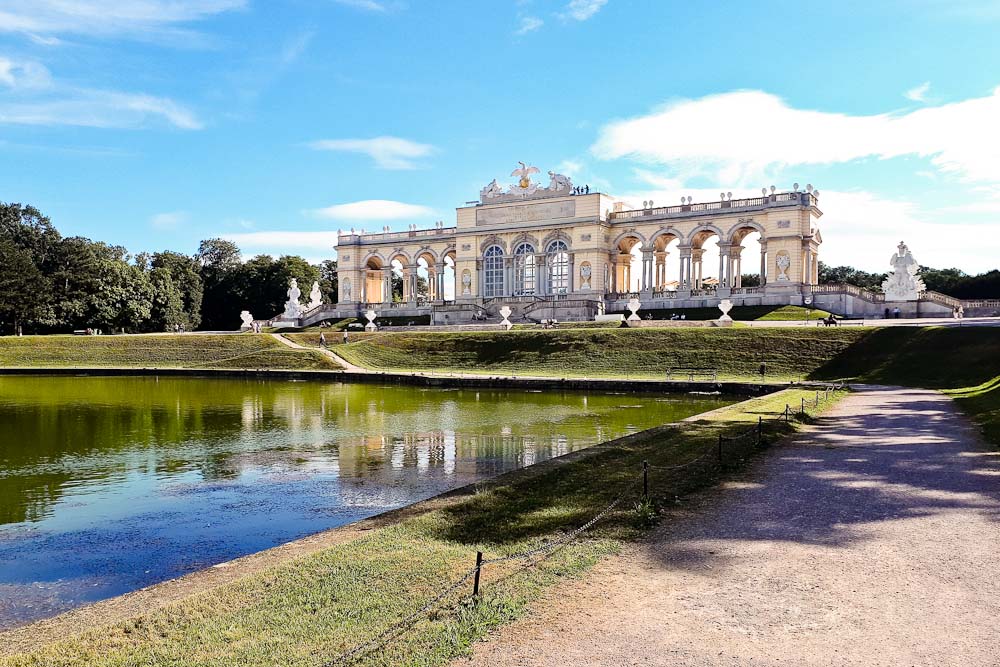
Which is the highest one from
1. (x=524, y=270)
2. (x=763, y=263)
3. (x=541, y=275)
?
(x=524, y=270)

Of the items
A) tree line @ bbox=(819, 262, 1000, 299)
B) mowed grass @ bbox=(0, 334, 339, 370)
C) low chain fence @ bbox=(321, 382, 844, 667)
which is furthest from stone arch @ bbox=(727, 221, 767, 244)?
low chain fence @ bbox=(321, 382, 844, 667)

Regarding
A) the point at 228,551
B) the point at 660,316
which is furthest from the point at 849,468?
the point at 660,316

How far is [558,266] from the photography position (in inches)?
2822

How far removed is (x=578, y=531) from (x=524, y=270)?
65239mm

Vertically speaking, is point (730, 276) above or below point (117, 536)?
above

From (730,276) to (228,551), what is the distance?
59.1 m

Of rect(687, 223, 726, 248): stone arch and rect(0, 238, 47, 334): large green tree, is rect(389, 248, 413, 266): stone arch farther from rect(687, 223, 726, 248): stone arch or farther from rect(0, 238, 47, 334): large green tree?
rect(0, 238, 47, 334): large green tree

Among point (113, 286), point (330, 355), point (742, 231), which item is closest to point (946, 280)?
point (742, 231)

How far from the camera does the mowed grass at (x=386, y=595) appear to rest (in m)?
6.05

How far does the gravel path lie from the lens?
20.0ft

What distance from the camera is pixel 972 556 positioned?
27.3 feet

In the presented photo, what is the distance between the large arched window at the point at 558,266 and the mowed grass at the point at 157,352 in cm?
2792

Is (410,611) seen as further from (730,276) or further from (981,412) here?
(730,276)

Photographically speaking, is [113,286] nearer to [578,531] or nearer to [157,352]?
[157,352]
